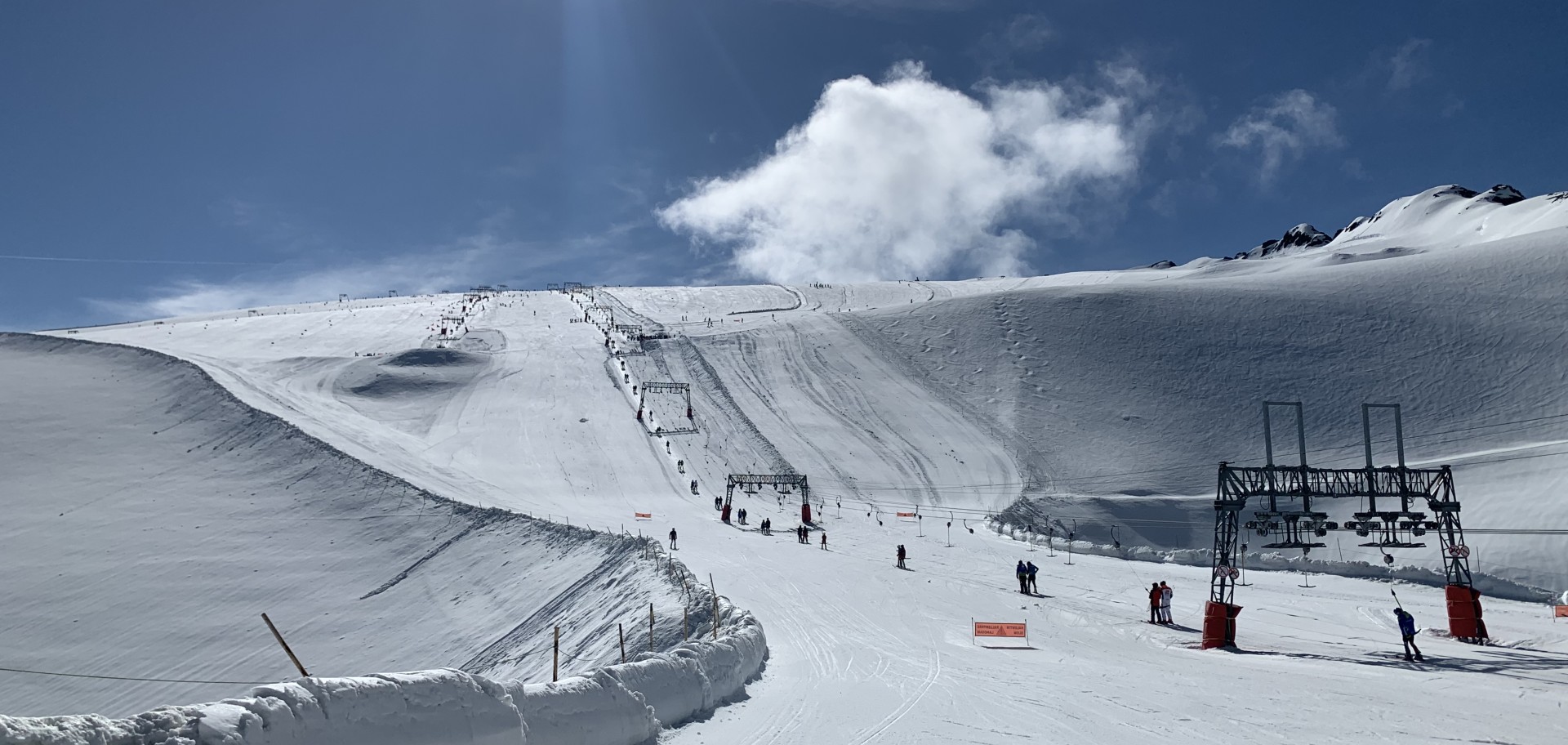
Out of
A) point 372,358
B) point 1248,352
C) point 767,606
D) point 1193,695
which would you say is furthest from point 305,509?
point 1248,352

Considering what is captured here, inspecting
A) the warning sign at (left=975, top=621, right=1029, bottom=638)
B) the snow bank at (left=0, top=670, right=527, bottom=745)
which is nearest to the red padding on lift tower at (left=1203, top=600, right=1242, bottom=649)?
the warning sign at (left=975, top=621, right=1029, bottom=638)

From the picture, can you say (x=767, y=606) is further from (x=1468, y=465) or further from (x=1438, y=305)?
(x=1438, y=305)

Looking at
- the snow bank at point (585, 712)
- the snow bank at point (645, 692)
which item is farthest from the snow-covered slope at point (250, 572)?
→ the snow bank at point (585, 712)

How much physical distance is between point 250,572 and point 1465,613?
3728cm

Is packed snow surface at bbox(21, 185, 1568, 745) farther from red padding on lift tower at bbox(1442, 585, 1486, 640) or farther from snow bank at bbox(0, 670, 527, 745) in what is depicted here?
snow bank at bbox(0, 670, 527, 745)

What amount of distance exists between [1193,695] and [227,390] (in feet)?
182

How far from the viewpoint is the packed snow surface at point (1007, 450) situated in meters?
15.4

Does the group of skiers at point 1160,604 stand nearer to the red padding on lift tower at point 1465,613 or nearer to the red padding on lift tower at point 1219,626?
the red padding on lift tower at point 1219,626

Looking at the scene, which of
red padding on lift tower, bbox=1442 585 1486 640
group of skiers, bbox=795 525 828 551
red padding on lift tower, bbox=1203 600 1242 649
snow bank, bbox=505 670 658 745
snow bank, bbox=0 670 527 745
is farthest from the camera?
group of skiers, bbox=795 525 828 551

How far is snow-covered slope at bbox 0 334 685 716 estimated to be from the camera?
2697 cm

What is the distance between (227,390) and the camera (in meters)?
55.1

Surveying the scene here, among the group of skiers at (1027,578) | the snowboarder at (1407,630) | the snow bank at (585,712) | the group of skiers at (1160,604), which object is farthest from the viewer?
the group of skiers at (1027,578)

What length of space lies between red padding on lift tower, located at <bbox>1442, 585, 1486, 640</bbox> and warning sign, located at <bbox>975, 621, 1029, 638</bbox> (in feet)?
34.0

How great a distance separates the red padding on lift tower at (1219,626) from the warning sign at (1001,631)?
3980 millimetres
